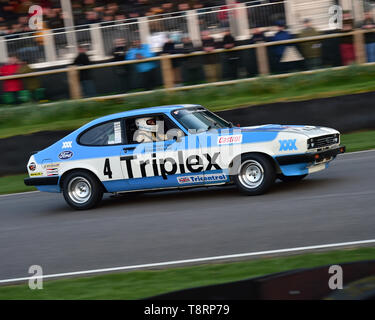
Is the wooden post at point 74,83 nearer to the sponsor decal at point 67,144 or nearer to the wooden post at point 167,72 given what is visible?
the wooden post at point 167,72

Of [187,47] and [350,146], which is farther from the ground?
[187,47]

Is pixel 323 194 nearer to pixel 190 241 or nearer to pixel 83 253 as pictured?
pixel 190 241

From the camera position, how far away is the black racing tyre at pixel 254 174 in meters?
8.91

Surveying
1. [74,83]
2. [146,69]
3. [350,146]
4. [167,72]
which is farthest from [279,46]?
[74,83]

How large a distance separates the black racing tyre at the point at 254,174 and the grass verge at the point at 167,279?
2813 mm

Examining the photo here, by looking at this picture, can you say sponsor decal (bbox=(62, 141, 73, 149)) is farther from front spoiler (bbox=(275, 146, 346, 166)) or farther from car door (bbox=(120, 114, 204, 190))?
front spoiler (bbox=(275, 146, 346, 166))

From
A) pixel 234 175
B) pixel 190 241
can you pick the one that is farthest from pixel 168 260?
pixel 234 175

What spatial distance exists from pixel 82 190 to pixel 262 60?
8.23 metres

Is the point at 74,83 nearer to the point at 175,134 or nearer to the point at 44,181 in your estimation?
the point at 44,181

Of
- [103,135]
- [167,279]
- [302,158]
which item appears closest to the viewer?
[167,279]

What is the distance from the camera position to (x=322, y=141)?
9102 mm

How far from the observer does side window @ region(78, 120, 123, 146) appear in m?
9.84

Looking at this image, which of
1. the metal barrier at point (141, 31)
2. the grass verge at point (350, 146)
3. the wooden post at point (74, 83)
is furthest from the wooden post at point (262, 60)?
the wooden post at point (74, 83)

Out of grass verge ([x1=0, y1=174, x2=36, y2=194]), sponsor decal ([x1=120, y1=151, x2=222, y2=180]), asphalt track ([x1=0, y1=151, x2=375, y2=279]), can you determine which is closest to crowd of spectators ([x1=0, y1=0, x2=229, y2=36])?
grass verge ([x1=0, y1=174, x2=36, y2=194])
